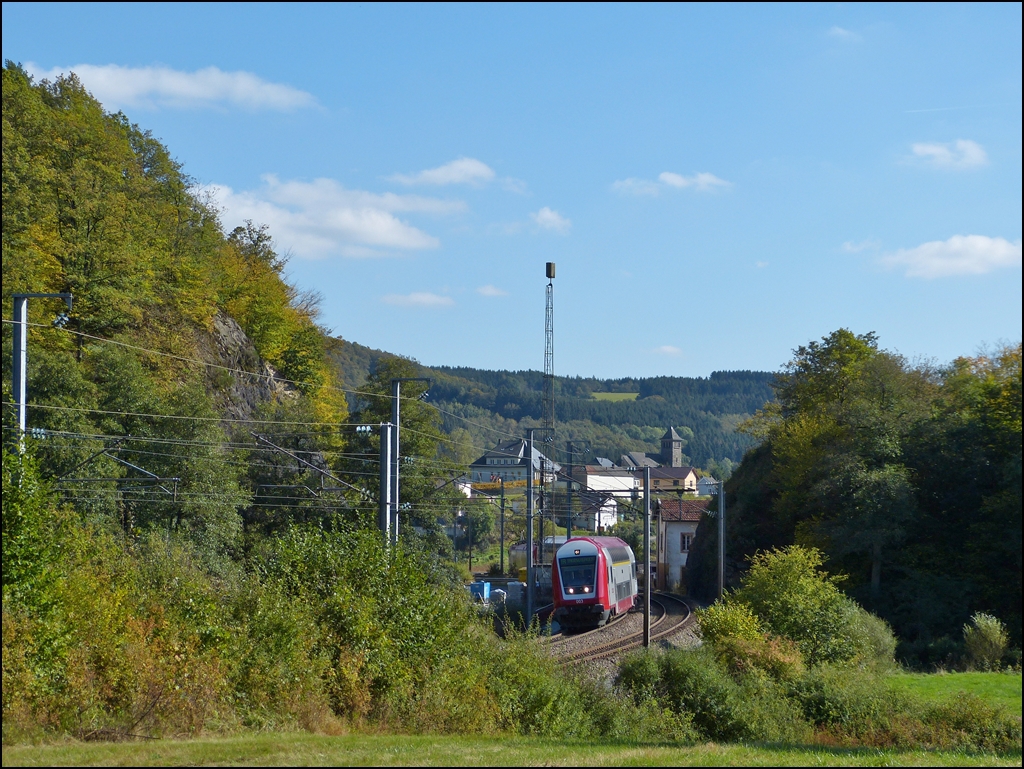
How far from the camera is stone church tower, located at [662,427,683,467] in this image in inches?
7608

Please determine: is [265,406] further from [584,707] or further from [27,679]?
[27,679]

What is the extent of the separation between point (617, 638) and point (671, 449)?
15911 cm

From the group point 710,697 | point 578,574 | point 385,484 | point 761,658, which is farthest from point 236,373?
point 710,697

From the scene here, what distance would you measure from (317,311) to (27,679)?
63.0 meters

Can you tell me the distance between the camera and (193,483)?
3966cm

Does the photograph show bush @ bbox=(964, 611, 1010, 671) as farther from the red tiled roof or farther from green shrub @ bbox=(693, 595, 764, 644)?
the red tiled roof

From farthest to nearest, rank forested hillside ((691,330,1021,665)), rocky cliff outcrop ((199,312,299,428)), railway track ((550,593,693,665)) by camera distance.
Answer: rocky cliff outcrop ((199,312,299,428)) → railway track ((550,593,693,665)) → forested hillside ((691,330,1021,665))

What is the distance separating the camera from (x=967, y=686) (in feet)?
77.3

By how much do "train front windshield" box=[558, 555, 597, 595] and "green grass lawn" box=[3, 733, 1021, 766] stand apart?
24168mm

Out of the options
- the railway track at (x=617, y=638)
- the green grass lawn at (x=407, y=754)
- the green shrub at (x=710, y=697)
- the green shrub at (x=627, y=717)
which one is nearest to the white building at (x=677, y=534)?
the railway track at (x=617, y=638)

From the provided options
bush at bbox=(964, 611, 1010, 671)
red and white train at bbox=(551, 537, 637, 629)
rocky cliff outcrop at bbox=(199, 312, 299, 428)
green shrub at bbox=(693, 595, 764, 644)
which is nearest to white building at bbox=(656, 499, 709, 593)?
rocky cliff outcrop at bbox=(199, 312, 299, 428)

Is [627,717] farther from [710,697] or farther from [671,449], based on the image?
[671,449]

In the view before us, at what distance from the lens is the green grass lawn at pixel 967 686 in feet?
70.4

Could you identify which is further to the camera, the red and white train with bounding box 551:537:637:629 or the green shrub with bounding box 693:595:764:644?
the red and white train with bounding box 551:537:637:629
